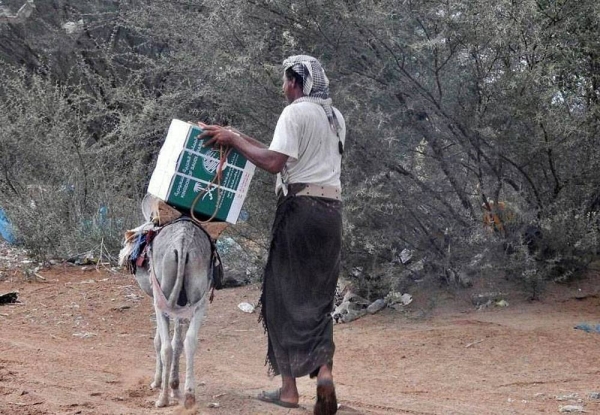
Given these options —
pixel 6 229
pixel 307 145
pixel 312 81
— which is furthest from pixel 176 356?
pixel 6 229

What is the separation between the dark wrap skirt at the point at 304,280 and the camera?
19.7 ft

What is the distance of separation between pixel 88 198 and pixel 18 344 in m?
5.07

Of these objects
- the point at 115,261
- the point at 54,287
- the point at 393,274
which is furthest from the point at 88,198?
the point at 393,274

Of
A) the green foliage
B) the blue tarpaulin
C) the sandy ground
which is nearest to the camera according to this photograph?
the sandy ground

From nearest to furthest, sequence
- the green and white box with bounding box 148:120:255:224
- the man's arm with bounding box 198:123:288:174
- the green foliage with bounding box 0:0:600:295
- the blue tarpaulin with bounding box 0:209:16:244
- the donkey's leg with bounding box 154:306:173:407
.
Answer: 1. the man's arm with bounding box 198:123:288:174
2. the green and white box with bounding box 148:120:255:224
3. the donkey's leg with bounding box 154:306:173:407
4. the green foliage with bounding box 0:0:600:295
5. the blue tarpaulin with bounding box 0:209:16:244

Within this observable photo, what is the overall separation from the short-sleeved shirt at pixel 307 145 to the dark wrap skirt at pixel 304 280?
14cm

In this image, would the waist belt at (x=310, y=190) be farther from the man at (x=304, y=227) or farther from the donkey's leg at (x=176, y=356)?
the donkey's leg at (x=176, y=356)

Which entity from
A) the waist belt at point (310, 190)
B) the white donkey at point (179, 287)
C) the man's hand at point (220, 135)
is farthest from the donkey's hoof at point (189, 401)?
the man's hand at point (220, 135)

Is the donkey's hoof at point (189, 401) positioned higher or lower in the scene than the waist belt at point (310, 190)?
lower

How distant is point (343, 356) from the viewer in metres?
8.73

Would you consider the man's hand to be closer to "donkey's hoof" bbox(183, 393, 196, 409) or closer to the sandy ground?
"donkey's hoof" bbox(183, 393, 196, 409)

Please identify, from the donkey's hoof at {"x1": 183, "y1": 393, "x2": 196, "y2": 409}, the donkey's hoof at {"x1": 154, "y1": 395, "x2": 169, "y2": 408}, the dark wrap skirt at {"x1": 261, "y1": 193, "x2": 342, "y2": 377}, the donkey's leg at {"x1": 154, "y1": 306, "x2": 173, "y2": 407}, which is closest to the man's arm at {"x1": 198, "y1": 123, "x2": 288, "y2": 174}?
the dark wrap skirt at {"x1": 261, "y1": 193, "x2": 342, "y2": 377}

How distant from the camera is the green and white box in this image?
19.9ft

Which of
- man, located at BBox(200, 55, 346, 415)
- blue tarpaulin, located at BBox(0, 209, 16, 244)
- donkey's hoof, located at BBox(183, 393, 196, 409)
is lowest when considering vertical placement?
donkey's hoof, located at BBox(183, 393, 196, 409)
